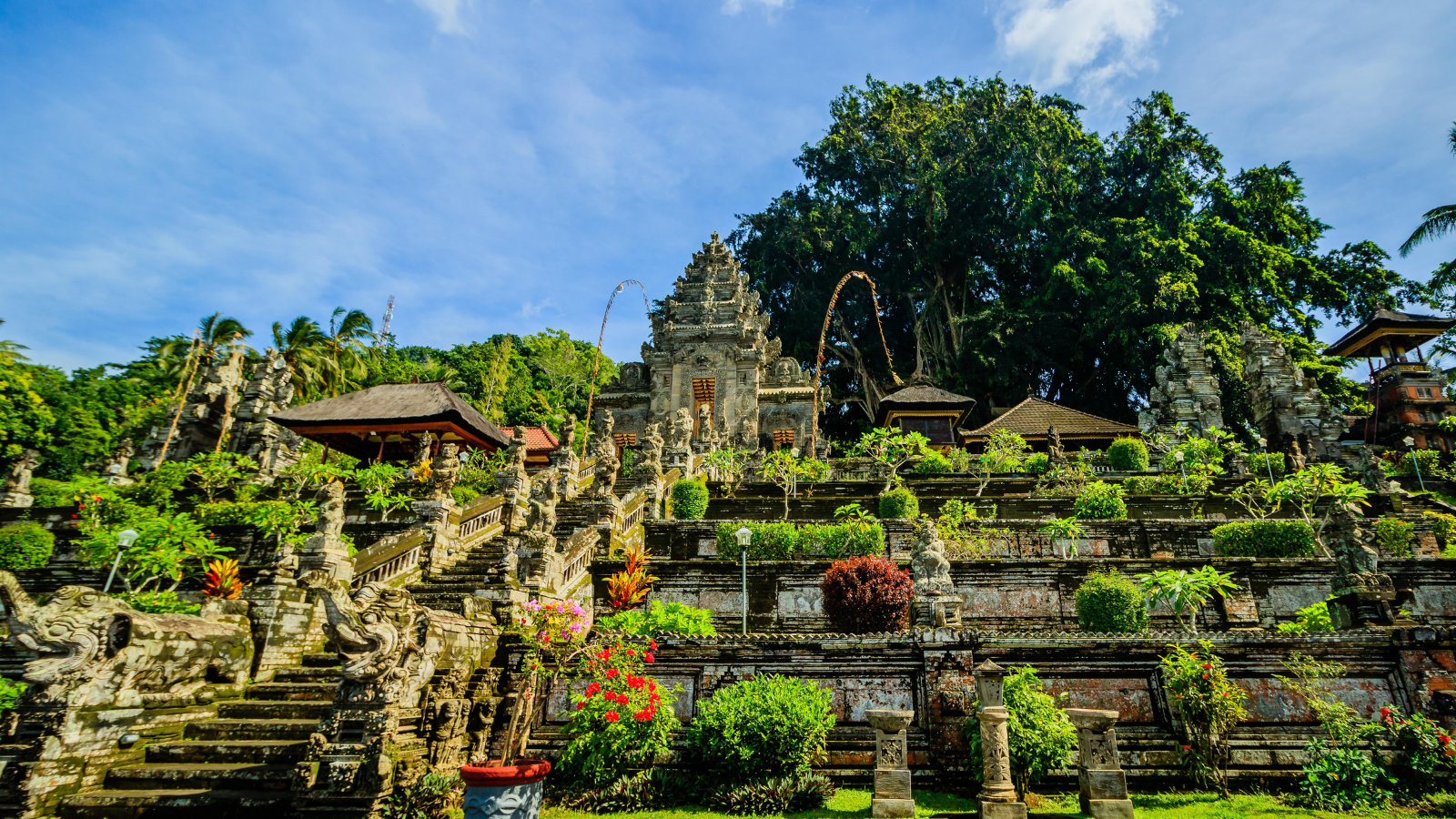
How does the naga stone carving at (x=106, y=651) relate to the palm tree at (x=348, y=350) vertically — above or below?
below

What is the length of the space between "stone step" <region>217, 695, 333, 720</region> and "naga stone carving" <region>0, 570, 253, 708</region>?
360mm

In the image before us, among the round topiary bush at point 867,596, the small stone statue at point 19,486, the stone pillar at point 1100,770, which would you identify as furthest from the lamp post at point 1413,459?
the small stone statue at point 19,486

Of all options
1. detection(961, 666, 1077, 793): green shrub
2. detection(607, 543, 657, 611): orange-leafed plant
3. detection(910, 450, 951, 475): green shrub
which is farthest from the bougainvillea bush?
detection(910, 450, 951, 475): green shrub

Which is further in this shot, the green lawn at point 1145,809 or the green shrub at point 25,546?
the green shrub at point 25,546

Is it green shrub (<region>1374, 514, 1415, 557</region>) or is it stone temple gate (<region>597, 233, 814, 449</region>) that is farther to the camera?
stone temple gate (<region>597, 233, 814, 449</region>)

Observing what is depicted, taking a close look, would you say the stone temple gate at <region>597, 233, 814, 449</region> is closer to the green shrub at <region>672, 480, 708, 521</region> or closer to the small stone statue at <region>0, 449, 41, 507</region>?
the green shrub at <region>672, 480, 708, 521</region>

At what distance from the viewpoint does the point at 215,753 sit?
6.69m

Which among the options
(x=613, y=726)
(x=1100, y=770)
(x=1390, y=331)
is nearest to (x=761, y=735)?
(x=613, y=726)

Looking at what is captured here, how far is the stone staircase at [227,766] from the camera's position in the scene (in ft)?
19.7

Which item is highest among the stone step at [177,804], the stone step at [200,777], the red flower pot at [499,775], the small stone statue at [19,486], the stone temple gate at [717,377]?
the stone temple gate at [717,377]

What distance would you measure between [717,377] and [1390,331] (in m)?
26.0

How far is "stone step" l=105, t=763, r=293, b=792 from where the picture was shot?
6.18m

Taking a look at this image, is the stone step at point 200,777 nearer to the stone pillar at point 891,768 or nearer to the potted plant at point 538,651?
the potted plant at point 538,651

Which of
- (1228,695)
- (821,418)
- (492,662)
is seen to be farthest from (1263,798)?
(821,418)
